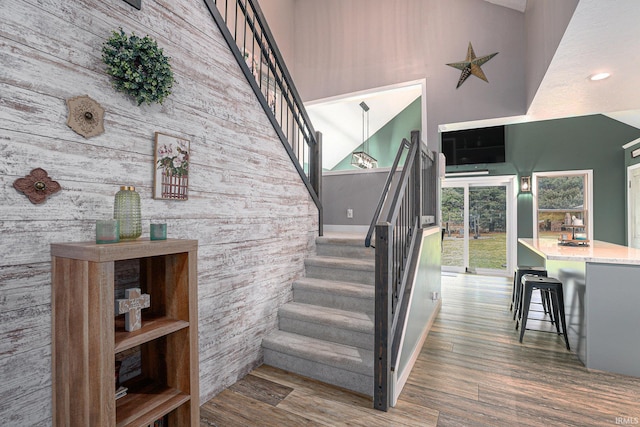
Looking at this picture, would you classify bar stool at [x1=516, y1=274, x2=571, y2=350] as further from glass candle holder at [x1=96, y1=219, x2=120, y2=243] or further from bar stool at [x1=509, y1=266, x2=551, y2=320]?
glass candle holder at [x1=96, y1=219, x2=120, y2=243]

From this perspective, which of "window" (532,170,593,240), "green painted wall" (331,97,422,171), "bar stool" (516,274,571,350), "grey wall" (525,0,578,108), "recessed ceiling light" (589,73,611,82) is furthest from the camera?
"green painted wall" (331,97,422,171)

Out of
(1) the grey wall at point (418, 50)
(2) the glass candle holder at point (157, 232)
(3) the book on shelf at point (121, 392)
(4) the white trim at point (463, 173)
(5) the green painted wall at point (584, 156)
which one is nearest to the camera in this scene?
(3) the book on shelf at point (121, 392)

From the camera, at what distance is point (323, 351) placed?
7.79 feet

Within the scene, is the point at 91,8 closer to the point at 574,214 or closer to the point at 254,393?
the point at 254,393

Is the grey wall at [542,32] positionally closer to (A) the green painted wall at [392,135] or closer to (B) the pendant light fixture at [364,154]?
(B) the pendant light fixture at [364,154]

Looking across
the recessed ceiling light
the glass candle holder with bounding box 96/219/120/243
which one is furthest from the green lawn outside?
the glass candle holder with bounding box 96/219/120/243

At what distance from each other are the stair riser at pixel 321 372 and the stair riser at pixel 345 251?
3.71ft

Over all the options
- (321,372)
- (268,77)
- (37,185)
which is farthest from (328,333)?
(268,77)

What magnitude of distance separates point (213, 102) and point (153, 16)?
1.86 feet

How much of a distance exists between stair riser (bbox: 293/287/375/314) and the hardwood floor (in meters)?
0.64

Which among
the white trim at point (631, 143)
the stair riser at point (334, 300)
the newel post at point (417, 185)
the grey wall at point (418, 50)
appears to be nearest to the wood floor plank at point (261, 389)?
the stair riser at point (334, 300)

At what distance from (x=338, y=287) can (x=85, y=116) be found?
2.18 meters

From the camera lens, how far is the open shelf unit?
119 centimetres

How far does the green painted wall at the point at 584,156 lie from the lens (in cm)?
555
